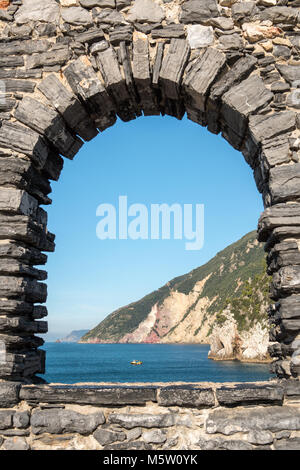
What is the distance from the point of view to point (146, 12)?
4484 millimetres

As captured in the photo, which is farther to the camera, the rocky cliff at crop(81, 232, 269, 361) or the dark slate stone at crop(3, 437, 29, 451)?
the rocky cliff at crop(81, 232, 269, 361)

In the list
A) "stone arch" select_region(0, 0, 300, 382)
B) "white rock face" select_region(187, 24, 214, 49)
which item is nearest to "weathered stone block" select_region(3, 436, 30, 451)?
"stone arch" select_region(0, 0, 300, 382)

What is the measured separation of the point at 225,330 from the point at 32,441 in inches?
2325

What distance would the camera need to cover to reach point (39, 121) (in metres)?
4.31

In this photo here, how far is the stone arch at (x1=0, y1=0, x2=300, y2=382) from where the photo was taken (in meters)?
4.01

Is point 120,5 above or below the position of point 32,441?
above

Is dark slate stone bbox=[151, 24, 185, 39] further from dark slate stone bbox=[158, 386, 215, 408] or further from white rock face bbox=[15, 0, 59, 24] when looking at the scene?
dark slate stone bbox=[158, 386, 215, 408]

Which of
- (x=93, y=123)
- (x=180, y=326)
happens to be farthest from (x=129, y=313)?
(x=93, y=123)

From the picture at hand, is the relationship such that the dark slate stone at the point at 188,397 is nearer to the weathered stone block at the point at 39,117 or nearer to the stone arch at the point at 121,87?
the stone arch at the point at 121,87

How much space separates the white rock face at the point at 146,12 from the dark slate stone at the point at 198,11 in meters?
0.26

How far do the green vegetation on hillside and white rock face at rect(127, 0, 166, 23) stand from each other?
54385 mm

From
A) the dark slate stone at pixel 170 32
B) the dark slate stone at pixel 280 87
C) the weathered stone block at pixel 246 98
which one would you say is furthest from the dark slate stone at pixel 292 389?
the dark slate stone at pixel 170 32

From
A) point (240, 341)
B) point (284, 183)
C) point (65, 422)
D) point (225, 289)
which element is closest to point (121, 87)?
point (284, 183)
